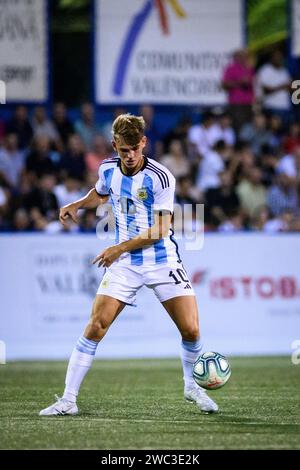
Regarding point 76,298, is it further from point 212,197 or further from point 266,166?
point 266,166

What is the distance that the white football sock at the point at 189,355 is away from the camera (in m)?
8.60

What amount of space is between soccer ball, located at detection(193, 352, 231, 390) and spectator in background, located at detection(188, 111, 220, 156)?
8.98m

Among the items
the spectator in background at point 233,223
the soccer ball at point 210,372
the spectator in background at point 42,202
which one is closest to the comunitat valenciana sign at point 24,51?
the spectator in background at point 42,202

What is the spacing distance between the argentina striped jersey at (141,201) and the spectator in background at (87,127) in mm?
8568

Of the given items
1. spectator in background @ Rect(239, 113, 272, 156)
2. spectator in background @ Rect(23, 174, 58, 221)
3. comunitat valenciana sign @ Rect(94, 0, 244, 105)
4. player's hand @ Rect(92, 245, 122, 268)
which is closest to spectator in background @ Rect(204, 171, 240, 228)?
spectator in background @ Rect(239, 113, 272, 156)

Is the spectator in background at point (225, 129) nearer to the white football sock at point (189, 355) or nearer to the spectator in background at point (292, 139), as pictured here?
the spectator in background at point (292, 139)

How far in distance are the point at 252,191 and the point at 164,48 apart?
112 inches

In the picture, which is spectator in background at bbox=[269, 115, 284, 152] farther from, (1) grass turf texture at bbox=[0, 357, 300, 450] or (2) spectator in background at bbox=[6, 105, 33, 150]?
(1) grass turf texture at bbox=[0, 357, 300, 450]

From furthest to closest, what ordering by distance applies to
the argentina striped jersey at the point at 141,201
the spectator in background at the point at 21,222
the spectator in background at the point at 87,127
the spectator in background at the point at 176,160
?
1. the spectator in background at the point at 87,127
2. the spectator in background at the point at 176,160
3. the spectator in background at the point at 21,222
4. the argentina striped jersey at the point at 141,201

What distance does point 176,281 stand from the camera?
8.37 metres

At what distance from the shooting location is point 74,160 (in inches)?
635

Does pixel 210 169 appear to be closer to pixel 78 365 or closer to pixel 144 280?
pixel 144 280

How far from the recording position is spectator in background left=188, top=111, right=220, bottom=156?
1727 centimetres

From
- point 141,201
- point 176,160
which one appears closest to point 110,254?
point 141,201
